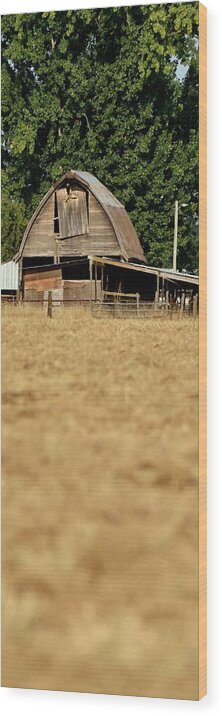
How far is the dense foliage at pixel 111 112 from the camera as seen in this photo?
339 cm

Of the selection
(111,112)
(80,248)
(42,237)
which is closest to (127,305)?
(80,248)

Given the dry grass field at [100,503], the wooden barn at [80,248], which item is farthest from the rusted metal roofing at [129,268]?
the dry grass field at [100,503]

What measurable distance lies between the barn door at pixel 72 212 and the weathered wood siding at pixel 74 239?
0.07 ft

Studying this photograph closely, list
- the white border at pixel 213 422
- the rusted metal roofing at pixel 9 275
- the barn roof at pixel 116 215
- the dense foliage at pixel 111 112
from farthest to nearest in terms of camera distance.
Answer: the rusted metal roofing at pixel 9 275, the barn roof at pixel 116 215, the dense foliage at pixel 111 112, the white border at pixel 213 422

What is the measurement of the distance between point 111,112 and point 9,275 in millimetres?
620

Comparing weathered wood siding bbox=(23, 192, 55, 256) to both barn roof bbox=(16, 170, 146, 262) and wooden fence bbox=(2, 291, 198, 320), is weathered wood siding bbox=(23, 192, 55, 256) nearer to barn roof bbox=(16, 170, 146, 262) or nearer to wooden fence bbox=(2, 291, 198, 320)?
barn roof bbox=(16, 170, 146, 262)

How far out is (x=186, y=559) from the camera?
3.29m

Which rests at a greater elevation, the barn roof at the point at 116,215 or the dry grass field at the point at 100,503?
the barn roof at the point at 116,215

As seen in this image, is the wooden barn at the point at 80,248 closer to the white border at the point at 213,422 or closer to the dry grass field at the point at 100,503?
the dry grass field at the point at 100,503

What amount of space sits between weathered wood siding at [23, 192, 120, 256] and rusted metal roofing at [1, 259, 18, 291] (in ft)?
0.25

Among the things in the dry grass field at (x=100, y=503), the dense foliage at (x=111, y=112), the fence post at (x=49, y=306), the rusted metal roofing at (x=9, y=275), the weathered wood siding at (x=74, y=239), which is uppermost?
the dense foliage at (x=111, y=112)

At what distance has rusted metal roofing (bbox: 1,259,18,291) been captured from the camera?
3646 mm

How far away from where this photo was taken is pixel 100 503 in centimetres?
344

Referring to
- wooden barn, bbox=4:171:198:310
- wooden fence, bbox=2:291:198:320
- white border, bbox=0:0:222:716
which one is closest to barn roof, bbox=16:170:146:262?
wooden barn, bbox=4:171:198:310
